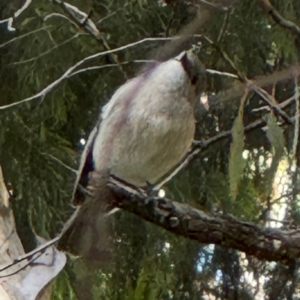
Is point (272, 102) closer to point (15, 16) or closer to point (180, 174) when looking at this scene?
point (180, 174)

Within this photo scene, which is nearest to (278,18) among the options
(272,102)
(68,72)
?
(272,102)

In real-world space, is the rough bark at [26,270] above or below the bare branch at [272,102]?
below

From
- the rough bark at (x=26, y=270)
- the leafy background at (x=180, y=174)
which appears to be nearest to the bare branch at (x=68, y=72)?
the leafy background at (x=180, y=174)

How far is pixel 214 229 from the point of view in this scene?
610 millimetres

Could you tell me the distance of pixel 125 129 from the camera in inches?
22.4

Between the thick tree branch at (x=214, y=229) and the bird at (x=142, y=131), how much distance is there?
0.10 ft

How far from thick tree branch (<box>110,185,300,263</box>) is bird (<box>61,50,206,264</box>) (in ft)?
0.10

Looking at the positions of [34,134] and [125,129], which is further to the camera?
[34,134]

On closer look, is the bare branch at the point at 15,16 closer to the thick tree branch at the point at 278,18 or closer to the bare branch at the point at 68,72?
the bare branch at the point at 68,72

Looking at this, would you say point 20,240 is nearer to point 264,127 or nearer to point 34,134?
point 34,134

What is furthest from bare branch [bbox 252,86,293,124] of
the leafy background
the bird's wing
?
the bird's wing

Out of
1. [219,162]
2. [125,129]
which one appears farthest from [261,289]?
[125,129]

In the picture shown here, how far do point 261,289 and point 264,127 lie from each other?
0.60 ft

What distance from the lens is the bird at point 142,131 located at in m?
0.56
